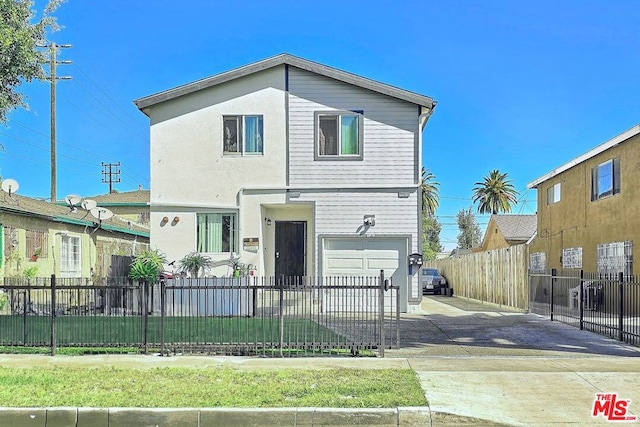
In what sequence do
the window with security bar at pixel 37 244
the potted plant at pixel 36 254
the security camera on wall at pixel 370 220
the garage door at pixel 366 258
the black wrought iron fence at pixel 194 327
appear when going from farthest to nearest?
the garage door at pixel 366 258 < the security camera on wall at pixel 370 220 < the potted plant at pixel 36 254 < the window with security bar at pixel 37 244 < the black wrought iron fence at pixel 194 327

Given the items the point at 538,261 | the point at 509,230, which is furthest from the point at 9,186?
the point at 509,230

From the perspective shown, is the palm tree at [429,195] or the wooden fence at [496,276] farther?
the palm tree at [429,195]

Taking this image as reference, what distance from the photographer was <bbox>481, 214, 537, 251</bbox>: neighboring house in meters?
36.5

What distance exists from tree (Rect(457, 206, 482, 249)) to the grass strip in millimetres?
67280

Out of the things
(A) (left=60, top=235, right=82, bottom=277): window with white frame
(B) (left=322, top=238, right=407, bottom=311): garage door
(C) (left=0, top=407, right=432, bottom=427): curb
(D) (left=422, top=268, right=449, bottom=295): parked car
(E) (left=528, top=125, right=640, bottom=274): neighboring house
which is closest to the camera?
(C) (left=0, top=407, right=432, bottom=427): curb

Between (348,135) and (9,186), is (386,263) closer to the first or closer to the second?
(348,135)

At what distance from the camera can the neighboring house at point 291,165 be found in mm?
17266

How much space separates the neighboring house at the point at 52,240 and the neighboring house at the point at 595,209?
664 inches

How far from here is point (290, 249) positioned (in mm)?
18562

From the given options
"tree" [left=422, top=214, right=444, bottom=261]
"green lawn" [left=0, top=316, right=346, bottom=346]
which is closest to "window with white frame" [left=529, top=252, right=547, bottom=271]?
"green lawn" [left=0, top=316, right=346, bottom=346]

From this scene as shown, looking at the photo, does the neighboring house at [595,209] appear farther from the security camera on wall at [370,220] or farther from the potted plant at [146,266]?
the potted plant at [146,266]

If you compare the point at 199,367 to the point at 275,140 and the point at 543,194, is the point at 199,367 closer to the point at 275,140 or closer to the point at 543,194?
the point at 275,140

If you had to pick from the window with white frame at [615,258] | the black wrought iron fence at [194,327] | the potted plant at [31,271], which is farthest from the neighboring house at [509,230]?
the potted plant at [31,271]

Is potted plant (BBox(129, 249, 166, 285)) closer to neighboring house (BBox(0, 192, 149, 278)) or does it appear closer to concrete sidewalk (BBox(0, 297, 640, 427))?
neighboring house (BBox(0, 192, 149, 278))
